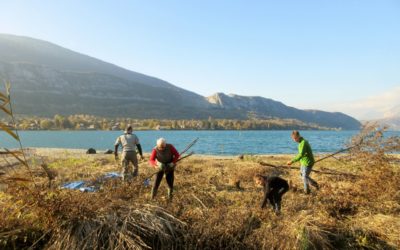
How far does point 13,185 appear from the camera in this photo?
19.7 ft

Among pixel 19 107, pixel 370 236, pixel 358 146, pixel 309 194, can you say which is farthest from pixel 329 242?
pixel 19 107

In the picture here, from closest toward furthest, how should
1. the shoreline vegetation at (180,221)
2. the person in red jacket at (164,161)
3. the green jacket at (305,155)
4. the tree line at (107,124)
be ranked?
the shoreline vegetation at (180,221) < the person in red jacket at (164,161) < the green jacket at (305,155) < the tree line at (107,124)

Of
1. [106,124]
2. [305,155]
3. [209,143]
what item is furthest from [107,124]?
[305,155]

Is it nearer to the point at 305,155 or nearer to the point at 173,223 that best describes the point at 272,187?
the point at 173,223

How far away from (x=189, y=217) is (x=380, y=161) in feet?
22.3

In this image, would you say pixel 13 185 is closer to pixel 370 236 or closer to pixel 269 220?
pixel 269 220

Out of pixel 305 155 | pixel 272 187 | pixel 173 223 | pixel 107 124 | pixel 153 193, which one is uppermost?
pixel 305 155

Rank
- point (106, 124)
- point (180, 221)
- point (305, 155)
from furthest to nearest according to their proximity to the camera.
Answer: point (106, 124) → point (305, 155) → point (180, 221)

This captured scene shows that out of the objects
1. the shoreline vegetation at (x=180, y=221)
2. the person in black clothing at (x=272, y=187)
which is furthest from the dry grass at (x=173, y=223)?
the person in black clothing at (x=272, y=187)

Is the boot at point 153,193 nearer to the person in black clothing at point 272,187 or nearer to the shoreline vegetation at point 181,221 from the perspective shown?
the shoreline vegetation at point 181,221

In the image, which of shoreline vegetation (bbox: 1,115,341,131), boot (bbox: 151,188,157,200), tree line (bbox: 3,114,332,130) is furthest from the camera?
tree line (bbox: 3,114,332,130)

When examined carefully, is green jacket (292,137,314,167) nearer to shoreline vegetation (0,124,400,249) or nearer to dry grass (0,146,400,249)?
shoreline vegetation (0,124,400,249)

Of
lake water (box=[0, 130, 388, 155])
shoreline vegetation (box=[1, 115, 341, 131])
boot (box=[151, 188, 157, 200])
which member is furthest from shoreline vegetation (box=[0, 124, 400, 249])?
shoreline vegetation (box=[1, 115, 341, 131])

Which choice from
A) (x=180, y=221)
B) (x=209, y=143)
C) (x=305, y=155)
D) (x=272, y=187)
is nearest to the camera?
(x=180, y=221)
